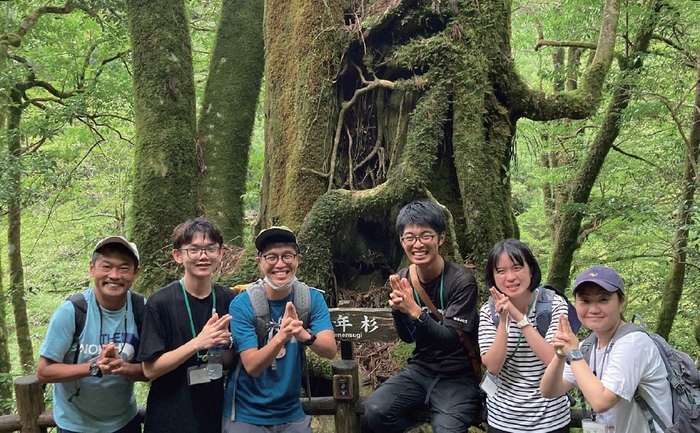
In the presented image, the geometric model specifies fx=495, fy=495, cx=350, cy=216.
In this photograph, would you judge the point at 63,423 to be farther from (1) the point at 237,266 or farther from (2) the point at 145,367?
(1) the point at 237,266

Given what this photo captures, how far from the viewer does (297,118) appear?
224 inches

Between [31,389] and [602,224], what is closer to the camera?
[31,389]

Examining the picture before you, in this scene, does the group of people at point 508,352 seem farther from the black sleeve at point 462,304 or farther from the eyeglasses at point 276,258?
the eyeglasses at point 276,258

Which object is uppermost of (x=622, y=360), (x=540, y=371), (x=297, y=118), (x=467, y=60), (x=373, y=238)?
(x=467, y=60)

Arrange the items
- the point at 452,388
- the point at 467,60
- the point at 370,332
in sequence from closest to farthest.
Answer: the point at 452,388 < the point at 370,332 < the point at 467,60

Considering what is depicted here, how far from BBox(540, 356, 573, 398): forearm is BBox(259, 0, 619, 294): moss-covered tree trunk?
211 centimetres

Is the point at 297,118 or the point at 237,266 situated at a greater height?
the point at 297,118

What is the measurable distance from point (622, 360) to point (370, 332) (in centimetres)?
176

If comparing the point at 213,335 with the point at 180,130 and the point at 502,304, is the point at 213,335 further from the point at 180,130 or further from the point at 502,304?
the point at 180,130

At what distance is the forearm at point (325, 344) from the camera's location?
3141 mm

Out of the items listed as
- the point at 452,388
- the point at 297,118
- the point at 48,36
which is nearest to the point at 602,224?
the point at 297,118

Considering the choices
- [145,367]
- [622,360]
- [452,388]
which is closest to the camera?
[622,360]

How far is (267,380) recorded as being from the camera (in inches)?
125

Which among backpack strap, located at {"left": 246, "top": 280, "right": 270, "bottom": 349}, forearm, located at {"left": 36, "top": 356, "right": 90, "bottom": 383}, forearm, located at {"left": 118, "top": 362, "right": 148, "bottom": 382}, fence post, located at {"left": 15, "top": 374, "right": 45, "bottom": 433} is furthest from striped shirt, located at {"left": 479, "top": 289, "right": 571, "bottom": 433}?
fence post, located at {"left": 15, "top": 374, "right": 45, "bottom": 433}
